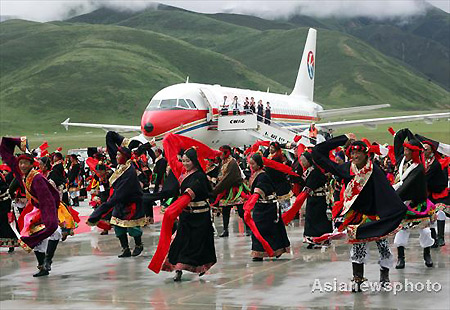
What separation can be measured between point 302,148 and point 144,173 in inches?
208

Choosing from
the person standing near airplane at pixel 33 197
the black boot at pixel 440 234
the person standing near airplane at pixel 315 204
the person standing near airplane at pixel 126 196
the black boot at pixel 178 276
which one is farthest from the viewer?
the black boot at pixel 440 234

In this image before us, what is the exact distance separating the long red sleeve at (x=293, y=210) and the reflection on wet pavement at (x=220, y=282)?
0.61 metres

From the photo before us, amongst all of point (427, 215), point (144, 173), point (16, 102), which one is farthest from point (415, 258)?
point (16, 102)

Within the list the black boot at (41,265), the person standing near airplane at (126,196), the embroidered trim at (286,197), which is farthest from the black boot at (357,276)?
the embroidered trim at (286,197)

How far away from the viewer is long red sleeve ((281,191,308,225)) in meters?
13.6

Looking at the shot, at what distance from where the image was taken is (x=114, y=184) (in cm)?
1309

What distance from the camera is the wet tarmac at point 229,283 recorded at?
9477 mm

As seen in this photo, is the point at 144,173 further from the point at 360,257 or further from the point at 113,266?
the point at 360,257

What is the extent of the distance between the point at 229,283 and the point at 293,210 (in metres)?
3.18

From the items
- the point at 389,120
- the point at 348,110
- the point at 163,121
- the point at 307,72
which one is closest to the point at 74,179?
the point at 163,121

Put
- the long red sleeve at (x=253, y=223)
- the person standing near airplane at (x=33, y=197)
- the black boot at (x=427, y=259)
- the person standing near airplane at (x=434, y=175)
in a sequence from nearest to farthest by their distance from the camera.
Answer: the person standing near airplane at (x=33, y=197)
the black boot at (x=427, y=259)
the person standing near airplane at (x=434, y=175)
the long red sleeve at (x=253, y=223)

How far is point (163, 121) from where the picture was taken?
29.5 meters

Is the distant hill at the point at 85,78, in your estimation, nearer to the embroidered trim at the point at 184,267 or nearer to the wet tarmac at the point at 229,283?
the wet tarmac at the point at 229,283

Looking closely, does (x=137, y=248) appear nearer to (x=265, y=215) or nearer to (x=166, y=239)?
(x=265, y=215)
